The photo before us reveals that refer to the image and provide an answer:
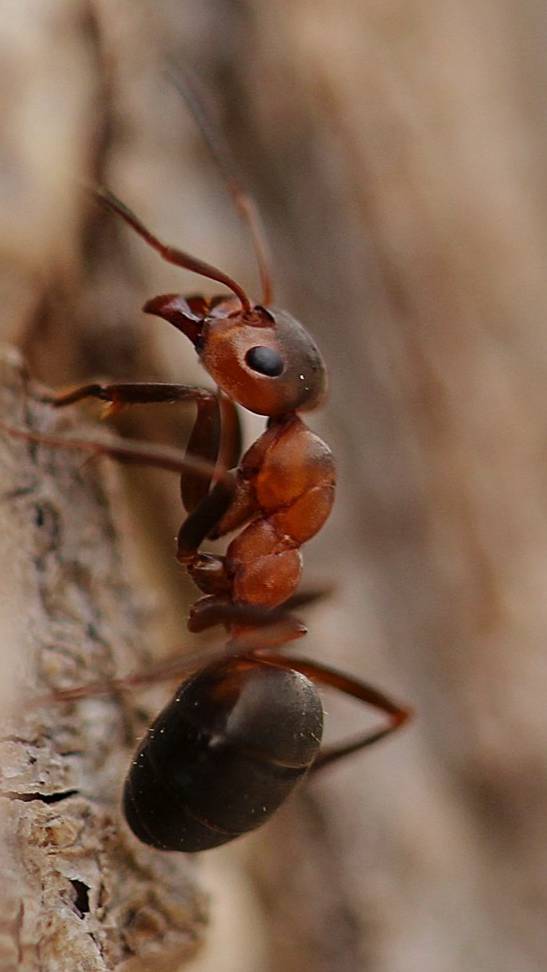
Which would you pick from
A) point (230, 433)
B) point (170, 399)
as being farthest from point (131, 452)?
point (230, 433)

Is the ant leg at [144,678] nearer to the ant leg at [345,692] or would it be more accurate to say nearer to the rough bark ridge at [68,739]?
the rough bark ridge at [68,739]

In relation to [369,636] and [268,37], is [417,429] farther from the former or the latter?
[268,37]

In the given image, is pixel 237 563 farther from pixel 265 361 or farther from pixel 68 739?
pixel 68 739

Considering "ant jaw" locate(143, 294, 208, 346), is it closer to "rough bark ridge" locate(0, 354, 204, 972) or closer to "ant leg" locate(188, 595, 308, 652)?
"rough bark ridge" locate(0, 354, 204, 972)

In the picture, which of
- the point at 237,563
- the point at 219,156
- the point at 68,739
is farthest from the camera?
the point at 219,156

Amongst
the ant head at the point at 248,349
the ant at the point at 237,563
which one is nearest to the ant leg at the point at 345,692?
the ant at the point at 237,563

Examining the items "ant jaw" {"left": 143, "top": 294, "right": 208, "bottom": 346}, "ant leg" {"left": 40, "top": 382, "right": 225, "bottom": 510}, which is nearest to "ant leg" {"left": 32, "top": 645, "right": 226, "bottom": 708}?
"ant leg" {"left": 40, "top": 382, "right": 225, "bottom": 510}

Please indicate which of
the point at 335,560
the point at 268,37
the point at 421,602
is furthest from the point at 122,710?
the point at 268,37
